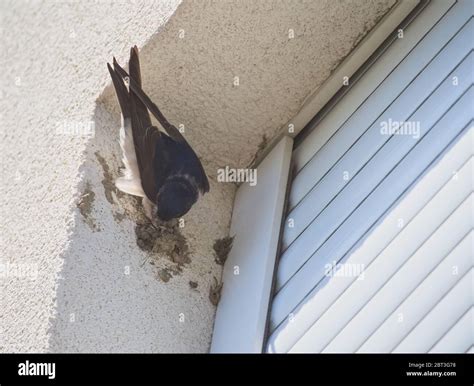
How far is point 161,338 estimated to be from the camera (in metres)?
2.98

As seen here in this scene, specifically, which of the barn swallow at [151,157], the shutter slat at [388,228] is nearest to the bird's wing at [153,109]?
the barn swallow at [151,157]

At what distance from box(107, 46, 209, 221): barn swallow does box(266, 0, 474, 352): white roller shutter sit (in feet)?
1.19

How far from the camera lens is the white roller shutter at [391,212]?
262cm

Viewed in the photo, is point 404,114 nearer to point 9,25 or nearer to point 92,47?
point 92,47

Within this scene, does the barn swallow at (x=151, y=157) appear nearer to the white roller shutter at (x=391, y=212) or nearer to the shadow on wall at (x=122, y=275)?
the shadow on wall at (x=122, y=275)

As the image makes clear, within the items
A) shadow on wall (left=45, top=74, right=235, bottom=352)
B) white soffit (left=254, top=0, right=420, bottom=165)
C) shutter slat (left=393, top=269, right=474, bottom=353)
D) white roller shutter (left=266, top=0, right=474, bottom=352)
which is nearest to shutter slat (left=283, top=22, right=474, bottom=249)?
white roller shutter (left=266, top=0, right=474, bottom=352)

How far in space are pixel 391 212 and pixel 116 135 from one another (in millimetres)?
957

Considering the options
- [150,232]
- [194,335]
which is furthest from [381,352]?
[150,232]

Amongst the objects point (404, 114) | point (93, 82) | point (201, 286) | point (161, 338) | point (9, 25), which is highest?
point (9, 25)

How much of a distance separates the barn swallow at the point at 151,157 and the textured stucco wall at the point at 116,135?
0.19 feet

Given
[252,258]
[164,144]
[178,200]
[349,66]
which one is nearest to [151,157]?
[164,144]

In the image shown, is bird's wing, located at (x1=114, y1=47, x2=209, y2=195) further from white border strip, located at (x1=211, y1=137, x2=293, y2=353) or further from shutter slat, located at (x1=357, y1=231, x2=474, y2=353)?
shutter slat, located at (x1=357, y1=231, x2=474, y2=353)
